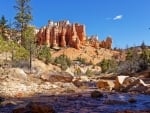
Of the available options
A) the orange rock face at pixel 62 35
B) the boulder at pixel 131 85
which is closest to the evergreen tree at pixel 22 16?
the boulder at pixel 131 85

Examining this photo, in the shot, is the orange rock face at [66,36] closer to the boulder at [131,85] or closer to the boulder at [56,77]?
the boulder at [56,77]

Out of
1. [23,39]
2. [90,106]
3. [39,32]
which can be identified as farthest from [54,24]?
[90,106]

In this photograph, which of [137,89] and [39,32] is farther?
[39,32]

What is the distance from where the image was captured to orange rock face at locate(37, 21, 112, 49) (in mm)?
179875

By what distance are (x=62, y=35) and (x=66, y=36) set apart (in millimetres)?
2920

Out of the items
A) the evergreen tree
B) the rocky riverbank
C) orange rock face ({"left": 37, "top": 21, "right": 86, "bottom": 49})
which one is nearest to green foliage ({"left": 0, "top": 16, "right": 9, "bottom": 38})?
the evergreen tree

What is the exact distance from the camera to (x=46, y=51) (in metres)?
100

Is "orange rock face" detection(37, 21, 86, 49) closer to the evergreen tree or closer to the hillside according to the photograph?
the hillside

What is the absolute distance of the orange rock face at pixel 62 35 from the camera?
17925 cm

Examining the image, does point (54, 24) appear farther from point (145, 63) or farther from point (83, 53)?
point (145, 63)

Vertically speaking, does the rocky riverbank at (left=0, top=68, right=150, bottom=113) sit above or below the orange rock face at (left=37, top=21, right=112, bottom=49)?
below

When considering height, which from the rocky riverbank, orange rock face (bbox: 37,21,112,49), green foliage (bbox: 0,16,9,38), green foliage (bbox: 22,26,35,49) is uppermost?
orange rock face (bbox: 37,21,112,49)

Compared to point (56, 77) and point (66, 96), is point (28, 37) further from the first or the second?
point (66, 96)

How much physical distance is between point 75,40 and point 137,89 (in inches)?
5784
